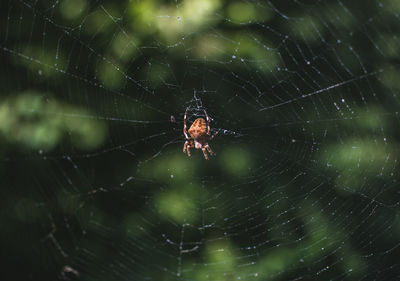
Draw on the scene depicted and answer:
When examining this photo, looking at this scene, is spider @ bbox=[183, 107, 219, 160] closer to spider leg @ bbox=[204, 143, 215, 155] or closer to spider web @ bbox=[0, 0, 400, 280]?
spider leg @ bbox=[204, 143, 215, 155]

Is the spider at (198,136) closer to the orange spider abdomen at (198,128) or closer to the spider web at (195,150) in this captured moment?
the orange spider abdomen at (198,128)

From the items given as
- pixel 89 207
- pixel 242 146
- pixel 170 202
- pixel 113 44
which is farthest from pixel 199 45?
pixel 89 207

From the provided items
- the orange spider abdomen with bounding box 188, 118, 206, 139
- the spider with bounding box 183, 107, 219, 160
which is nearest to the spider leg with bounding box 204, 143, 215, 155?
the spider with bounding box 183, 107, 219, 160

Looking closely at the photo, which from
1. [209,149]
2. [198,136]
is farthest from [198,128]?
[209,149]

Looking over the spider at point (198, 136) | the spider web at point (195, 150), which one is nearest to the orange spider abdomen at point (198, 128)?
the spider at point (198, 136)

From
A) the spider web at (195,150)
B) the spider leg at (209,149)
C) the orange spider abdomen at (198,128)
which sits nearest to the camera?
the spider web at (195,150)

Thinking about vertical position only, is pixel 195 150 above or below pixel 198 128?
above

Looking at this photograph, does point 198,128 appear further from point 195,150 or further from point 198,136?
point 195,150
